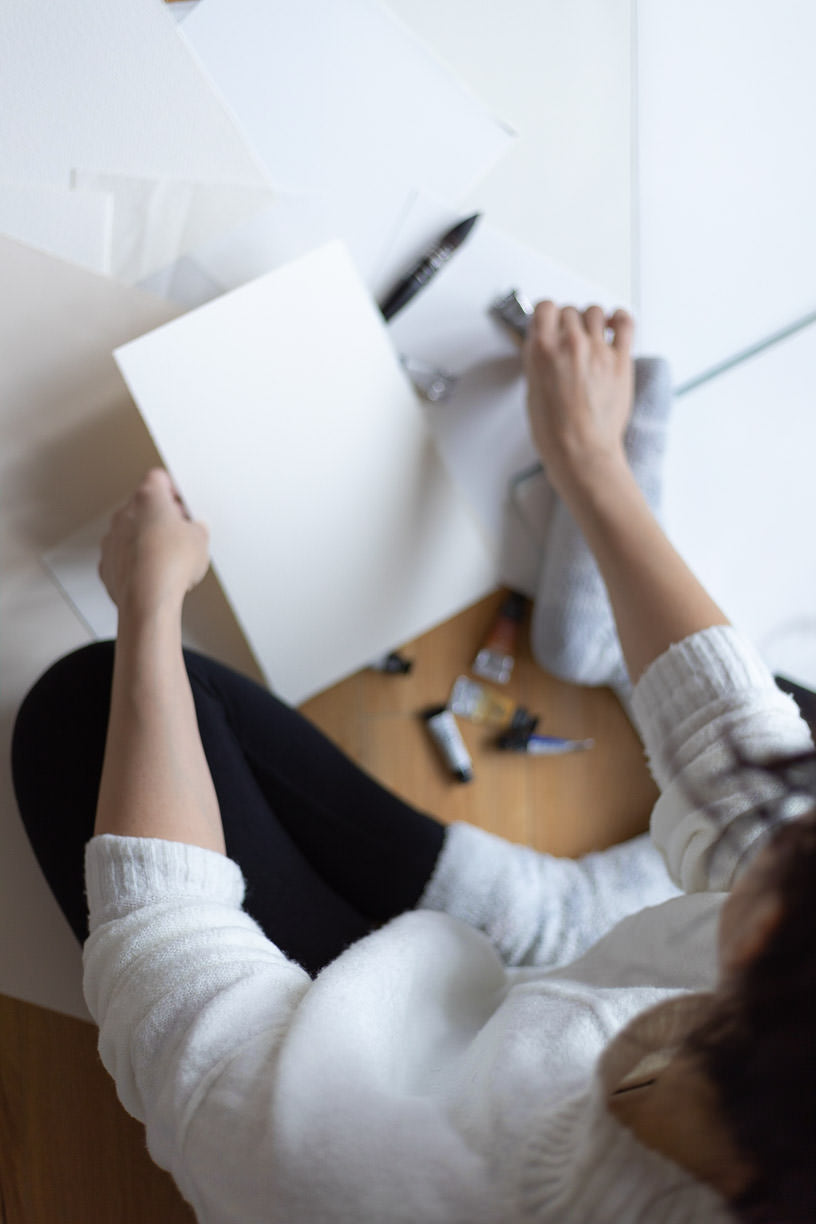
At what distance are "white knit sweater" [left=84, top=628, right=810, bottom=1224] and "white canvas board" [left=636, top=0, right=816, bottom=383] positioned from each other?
0.39 m

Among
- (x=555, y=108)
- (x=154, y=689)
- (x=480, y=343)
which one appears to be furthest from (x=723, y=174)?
(x=154, y=689)

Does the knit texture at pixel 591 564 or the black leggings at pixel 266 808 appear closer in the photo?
the black leggings at pixel 266 808

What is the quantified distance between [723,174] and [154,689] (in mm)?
716

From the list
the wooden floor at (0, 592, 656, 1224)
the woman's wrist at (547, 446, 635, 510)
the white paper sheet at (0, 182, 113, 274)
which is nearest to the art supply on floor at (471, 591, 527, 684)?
the wooden floor at (0, 592, 656, 1224)

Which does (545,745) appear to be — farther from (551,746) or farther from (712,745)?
(712,745)

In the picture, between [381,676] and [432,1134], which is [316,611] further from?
[432,1134]

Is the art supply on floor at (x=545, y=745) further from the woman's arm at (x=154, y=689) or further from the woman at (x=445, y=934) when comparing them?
the woman's arm at (x=154, y=689)

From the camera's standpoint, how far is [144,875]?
1.78 ft

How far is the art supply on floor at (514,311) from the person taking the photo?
804 millimetres

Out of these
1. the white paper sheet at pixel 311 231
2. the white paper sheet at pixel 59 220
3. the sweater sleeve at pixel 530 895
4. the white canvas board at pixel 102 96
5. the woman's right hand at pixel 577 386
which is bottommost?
the sweater sleeve at pixel 530 895

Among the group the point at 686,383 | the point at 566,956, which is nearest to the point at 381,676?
the point at 566,956

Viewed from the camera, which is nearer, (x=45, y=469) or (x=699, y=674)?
(x=699, y=674)

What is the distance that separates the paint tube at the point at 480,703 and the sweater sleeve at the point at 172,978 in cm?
35

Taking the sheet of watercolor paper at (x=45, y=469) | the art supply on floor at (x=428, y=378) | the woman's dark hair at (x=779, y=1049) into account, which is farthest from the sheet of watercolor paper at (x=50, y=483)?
the woman's dark hair at (x=779, y=1049)
